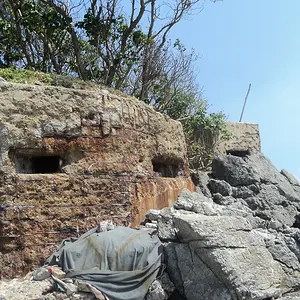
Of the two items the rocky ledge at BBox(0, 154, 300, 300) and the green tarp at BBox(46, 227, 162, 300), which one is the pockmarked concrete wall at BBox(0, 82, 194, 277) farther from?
the rocky ledge at BBox(0, 154, 300, 300)

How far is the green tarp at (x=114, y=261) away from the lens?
5.19 m

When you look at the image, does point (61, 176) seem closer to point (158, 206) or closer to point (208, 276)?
point (158, 206)

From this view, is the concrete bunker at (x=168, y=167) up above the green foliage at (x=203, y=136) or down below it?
below

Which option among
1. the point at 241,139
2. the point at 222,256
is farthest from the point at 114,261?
the point at 241,139

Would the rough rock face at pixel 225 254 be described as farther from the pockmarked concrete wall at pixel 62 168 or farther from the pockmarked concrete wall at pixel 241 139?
the pockmarked concrete wall at pixel 241 139

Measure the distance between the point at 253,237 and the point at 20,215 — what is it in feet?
9.13

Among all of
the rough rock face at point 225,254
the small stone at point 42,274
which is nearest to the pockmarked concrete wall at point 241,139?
the rough rock face at point 225,254

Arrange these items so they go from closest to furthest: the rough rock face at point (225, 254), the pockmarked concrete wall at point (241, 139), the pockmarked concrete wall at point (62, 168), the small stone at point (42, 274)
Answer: the rough rock face at point (225, 254)
the small stone at point (42, 274)
the pockmarked concrete wall at point (62, 168)
the pockmarked concrete wall at point (241, 139)

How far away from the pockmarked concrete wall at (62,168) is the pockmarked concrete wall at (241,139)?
5841 millimetres

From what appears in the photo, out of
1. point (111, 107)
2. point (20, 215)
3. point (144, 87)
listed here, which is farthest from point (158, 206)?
point (144, 87)

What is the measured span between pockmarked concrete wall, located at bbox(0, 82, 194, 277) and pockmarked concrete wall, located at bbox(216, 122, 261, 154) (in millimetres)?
5841

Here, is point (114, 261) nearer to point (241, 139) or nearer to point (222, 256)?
point (222, 256)

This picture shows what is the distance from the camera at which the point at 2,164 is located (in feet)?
19.1

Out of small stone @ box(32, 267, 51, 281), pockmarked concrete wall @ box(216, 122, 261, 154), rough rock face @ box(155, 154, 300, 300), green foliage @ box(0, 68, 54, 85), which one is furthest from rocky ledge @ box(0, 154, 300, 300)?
pockmarked concrete wall @ box(216, 122, 261, 154)
